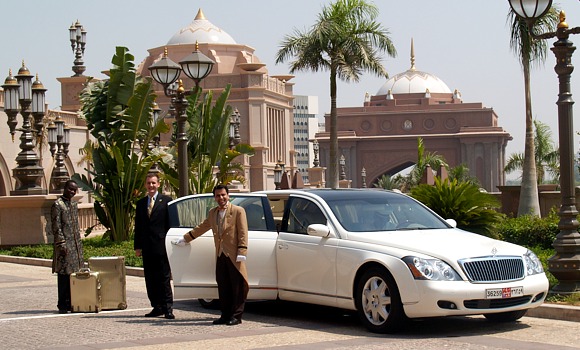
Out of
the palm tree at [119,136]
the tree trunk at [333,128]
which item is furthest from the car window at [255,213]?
the tree trunk at [333,128]

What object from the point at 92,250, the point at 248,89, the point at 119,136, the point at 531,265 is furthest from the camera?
the point at 248,89

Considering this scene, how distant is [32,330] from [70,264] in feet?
5.63

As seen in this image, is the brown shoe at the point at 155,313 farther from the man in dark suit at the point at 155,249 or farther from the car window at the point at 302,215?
the car window at the point at 302,215

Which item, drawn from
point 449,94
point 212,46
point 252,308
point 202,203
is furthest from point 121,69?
point 449,94

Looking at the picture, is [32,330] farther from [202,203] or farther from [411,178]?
[411,178]

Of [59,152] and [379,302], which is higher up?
[59,152]

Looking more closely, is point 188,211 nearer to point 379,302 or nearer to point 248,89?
point 379,302

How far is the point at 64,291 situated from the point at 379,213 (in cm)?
403

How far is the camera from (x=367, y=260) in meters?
10.1

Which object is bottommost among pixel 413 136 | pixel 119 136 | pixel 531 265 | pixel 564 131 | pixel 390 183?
pixel 531 265

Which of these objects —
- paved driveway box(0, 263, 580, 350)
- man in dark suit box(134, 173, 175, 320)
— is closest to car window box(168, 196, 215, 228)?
man in dark suit box(134, 173, 175, 320)

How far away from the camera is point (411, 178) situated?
62.5m

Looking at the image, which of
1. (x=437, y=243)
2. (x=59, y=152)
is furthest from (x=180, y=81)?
(x=59, y=152)

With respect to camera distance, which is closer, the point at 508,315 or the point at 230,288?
the point at 508,315
